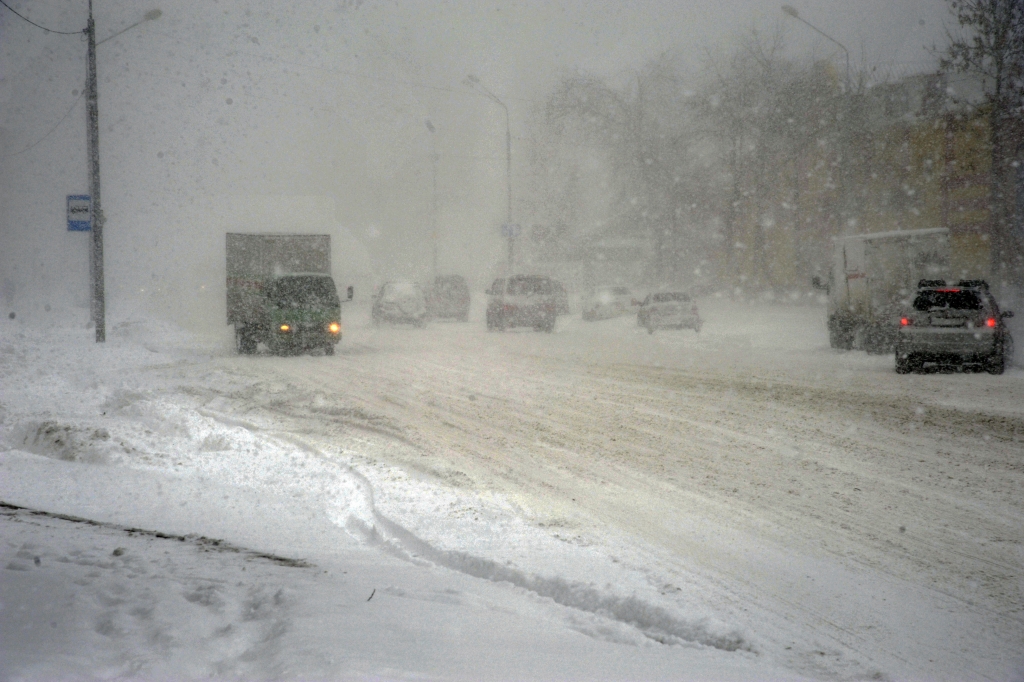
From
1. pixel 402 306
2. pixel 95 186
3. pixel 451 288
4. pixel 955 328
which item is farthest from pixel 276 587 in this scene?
pixel 451 288

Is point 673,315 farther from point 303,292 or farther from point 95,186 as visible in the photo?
point 95,186

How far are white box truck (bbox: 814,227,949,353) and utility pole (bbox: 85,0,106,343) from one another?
746 inches

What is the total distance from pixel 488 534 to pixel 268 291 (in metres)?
16.8

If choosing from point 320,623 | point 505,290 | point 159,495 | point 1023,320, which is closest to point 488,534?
point 320,623

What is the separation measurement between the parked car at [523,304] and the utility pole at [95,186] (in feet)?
39.1

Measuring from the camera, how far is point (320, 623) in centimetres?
433

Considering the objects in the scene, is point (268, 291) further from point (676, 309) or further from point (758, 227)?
point (758, 227)

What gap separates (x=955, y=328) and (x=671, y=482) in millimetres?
10569

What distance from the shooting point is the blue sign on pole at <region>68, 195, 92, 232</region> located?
21.9 metres

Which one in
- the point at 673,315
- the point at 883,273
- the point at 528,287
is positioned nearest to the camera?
the point at 883,273

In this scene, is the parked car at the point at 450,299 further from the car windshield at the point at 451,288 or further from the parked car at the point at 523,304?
the parked car at the point at 523,304

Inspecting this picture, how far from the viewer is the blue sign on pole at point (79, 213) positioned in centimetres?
2191

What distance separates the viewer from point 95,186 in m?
23.5

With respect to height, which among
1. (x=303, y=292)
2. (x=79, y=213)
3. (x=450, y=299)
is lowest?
(x=303, y=292)
